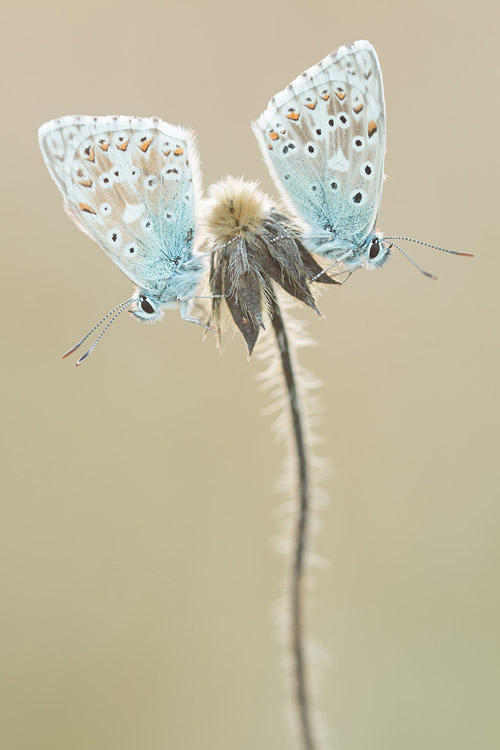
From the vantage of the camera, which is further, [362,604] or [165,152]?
[362,604]

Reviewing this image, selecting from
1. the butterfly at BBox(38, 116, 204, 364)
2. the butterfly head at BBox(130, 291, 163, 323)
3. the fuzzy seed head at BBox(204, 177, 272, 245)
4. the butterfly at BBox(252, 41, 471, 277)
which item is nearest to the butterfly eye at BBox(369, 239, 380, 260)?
the butterfly at BBox(252, 41, 471, 277)

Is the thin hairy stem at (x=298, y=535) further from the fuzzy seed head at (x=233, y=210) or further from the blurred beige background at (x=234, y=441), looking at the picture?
the blurred beige background at (x=234, y=441)

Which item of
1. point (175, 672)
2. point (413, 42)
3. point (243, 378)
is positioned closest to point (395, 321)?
point (243, 378)

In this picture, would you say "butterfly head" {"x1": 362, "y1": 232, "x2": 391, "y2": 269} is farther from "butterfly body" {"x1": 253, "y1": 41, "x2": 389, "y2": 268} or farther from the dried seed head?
the dried seed head

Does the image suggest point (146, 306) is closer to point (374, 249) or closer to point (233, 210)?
point (233, 210)

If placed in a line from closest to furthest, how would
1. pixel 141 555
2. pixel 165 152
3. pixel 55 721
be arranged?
1. pixel 165 152
2. pixel 55 721
3. pixel 141 555

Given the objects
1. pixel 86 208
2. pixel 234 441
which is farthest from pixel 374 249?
pixel 234 441

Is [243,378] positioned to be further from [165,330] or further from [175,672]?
[175,672]
